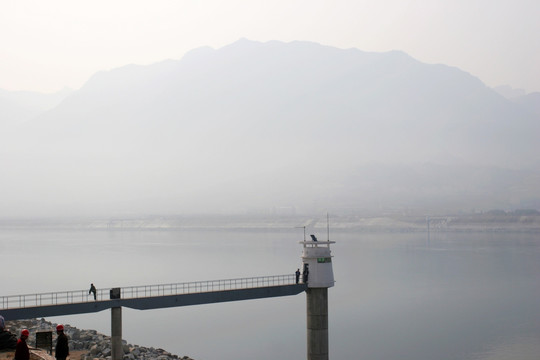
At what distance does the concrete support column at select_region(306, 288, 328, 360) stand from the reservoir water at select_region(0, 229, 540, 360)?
27.6 ft

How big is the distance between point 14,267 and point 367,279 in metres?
43.2

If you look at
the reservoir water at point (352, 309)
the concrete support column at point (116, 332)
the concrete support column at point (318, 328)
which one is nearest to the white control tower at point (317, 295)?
the concrete support column at point (318, 328)

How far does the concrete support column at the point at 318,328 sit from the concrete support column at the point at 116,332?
7.05 meters

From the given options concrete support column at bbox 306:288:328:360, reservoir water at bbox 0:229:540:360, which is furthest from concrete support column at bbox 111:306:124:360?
reservoir water at bbox 0:229:540:360

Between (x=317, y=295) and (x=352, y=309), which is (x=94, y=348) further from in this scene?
(x=352, y=309)

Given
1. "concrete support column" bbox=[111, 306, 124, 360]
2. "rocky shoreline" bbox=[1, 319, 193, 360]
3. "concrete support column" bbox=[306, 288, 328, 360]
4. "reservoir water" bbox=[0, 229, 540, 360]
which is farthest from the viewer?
"reservoir water" bbox=[0, 229, 540, 360]

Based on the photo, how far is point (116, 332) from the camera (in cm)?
2252

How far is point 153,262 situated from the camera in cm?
8444

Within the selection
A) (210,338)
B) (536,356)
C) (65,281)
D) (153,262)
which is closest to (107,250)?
(153,262)

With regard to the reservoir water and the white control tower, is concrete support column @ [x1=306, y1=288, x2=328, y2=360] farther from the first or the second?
the reservoir water

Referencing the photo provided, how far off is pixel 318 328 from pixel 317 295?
4.27ft

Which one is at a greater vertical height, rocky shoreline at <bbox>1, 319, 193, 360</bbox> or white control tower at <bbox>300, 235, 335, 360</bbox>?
white control tower at <bbox>300, 235, 335, 360</bbox>

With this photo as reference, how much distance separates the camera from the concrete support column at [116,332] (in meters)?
22.4

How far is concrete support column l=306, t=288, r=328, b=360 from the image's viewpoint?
24125 mm
